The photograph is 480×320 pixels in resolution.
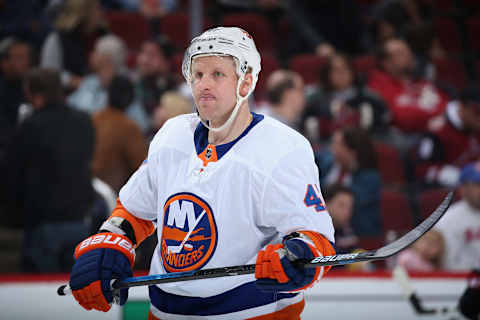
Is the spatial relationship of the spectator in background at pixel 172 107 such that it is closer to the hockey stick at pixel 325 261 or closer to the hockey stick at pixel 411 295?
the hockey stick at pixel 411 295

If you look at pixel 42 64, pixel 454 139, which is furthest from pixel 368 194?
pixel 42 64

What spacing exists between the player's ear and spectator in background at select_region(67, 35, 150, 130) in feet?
8.65

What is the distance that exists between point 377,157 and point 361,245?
0.60m

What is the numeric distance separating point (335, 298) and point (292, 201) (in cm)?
166

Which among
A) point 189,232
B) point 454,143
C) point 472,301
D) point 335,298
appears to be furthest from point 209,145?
point 454,143

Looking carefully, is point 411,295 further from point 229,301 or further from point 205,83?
point 205,83

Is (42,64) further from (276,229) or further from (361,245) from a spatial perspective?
(276,229)

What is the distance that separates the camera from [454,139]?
4883mm

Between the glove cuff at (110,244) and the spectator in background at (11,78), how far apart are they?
2.37m

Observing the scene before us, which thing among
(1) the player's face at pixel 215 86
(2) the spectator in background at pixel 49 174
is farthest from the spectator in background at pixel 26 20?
(1) the player's face at pixel 215 86

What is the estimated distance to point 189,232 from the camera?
6.76ft

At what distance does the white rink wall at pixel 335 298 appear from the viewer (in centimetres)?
353

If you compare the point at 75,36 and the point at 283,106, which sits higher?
the point at 75,36

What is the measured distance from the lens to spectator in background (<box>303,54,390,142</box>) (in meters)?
4.85
